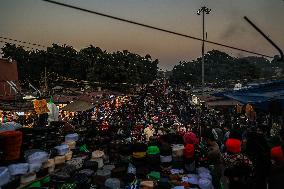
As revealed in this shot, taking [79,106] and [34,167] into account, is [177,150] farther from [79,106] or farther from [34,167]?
[79,106]

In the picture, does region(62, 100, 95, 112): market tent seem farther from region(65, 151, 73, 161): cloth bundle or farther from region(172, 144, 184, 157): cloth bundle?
region(172, 144, 184, 157): cloth bundle

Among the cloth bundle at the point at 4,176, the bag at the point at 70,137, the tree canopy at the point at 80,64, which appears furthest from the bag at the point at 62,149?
the tree canopy at the point at 80,64

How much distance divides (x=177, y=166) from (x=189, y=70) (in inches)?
3535

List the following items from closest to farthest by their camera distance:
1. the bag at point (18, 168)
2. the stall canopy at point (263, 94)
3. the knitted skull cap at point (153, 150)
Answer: the bag at point (18, 168) < the stall canopy at point (263, 94) < the knitted skull cap at point (153, 150)

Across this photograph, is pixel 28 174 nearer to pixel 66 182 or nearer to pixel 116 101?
pixel 66 182

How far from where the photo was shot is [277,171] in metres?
6.12

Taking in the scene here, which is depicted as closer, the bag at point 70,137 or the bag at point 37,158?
the bag at point 37,158

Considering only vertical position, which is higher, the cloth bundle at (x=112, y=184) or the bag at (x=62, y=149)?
the bag at (x=62, y=149)

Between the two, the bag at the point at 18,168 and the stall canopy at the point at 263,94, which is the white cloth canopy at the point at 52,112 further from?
the stall canopy at the point at 263,94

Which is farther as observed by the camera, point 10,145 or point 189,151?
point 189,151

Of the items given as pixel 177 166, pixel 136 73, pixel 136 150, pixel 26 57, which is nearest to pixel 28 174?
pixel 136 150

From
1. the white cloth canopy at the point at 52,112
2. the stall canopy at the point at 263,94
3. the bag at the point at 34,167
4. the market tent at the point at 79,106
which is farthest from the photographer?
the market tent at the point at 79,106

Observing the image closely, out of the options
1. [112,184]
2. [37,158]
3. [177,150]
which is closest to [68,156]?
[37,158]

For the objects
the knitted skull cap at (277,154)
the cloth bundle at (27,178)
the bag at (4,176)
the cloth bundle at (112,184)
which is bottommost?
the cloth bundle at (112,184)
